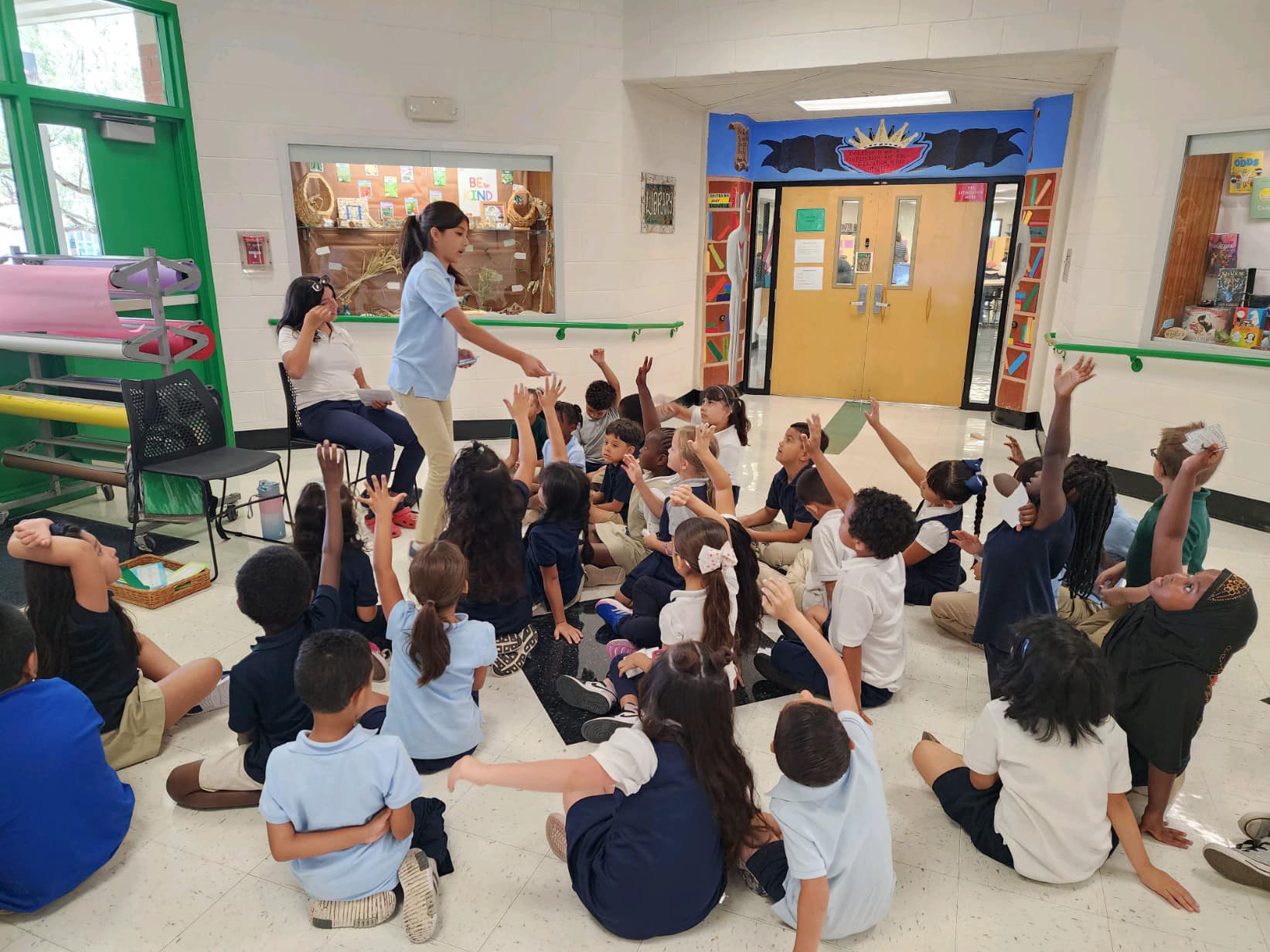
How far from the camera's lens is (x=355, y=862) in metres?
1.84

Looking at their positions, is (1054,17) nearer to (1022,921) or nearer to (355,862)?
(1022,921)

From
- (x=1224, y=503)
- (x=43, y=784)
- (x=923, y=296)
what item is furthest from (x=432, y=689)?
(x=923, y=296)

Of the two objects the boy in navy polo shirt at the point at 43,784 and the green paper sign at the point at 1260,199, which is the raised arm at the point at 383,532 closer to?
the boy in navy polo shirt at the point at 43,784

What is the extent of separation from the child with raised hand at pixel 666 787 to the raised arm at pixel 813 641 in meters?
0.25

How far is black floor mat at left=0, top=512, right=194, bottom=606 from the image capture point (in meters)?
3.69

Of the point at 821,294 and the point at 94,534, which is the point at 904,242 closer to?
the point at 821,294

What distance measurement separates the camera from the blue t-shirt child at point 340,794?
5.77ft

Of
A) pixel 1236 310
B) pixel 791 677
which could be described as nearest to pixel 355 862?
pixel 791 677

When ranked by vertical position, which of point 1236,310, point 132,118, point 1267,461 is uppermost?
point 132,118

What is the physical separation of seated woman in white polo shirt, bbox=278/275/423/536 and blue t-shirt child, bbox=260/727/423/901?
2.22m

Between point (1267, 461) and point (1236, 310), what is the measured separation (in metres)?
0.90

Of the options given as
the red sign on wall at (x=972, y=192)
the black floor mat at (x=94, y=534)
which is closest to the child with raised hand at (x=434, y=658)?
the black floor mat at (x=94, y=534)

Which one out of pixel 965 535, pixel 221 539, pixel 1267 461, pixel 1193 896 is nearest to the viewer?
pixel 1193 896

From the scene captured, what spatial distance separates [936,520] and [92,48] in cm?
522
